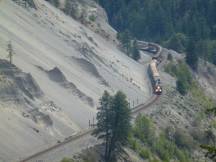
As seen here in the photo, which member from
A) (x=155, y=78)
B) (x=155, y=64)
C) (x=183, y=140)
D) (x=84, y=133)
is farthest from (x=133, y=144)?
(x=155, y=64)

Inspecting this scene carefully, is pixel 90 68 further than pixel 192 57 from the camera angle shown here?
No

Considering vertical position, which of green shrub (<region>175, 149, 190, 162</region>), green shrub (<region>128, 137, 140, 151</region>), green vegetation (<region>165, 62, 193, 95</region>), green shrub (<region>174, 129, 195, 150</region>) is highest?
green vegetation (<region>165, 62, 193, 95</region>)

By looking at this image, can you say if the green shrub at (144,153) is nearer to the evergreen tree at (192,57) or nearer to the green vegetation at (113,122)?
the green vegetation at (113,122)

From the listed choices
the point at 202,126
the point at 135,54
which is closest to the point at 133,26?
the point at 135,54

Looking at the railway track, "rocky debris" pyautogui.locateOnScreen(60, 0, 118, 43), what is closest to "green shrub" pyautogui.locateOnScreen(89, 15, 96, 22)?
"rocky debris" pyautogui.locateOnScreen(60, 0, 118, 43)

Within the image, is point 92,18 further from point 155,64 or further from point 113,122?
point 113,122

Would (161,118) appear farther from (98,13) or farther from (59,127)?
(98,13)

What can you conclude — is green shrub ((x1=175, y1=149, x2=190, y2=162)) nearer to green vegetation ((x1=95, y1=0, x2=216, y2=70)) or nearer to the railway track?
the railway track
